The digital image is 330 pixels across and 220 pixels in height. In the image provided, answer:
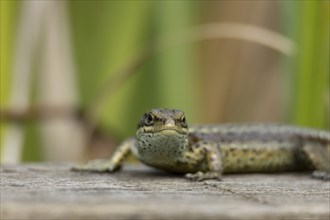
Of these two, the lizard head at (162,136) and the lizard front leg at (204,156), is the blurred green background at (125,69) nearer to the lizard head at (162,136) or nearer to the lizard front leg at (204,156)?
the lizard front leg at (204,156)

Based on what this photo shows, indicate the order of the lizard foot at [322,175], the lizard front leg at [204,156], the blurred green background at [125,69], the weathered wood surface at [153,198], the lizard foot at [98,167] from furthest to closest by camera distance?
the blurred green background at [125,69] → the lizard front leg at [204,156] → the lizard foot at [98,167] → the lizard foot at [322,175] → the weathered wood surface at [153,198]

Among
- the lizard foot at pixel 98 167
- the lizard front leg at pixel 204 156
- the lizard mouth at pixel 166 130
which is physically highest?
the lizard mouth at pixel 166 130

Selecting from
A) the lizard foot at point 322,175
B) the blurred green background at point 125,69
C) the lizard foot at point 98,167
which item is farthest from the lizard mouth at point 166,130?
the blurred green background at point 125,69

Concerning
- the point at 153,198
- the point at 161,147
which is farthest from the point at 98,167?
the point at 153,198

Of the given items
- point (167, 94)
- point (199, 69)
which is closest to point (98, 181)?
point (167, 94)

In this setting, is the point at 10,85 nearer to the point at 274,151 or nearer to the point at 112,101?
the point at 112,101

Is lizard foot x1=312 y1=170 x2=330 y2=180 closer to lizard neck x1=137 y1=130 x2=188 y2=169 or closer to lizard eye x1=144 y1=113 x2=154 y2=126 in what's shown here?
lizard neck x1=137 y1=130 x2=188 y2=169
